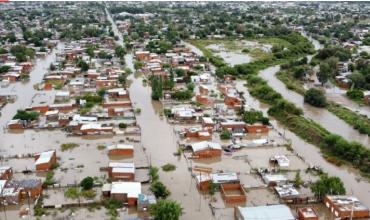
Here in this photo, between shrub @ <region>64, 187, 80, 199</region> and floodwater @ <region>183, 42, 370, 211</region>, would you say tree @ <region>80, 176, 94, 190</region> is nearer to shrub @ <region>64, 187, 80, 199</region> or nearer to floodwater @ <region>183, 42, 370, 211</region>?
shrub @ <region>64, 187, 80, 199</region>

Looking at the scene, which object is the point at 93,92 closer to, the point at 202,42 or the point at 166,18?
the point at 202,42

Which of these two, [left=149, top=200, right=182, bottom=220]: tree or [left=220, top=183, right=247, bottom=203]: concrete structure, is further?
[left=220, top=183, right=247, bottom=203]: concrete structure

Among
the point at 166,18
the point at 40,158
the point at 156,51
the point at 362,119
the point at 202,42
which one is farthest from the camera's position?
the point at 166,18


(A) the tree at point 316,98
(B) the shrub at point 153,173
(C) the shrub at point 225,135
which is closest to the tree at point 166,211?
(B) the shrub at point 153,173

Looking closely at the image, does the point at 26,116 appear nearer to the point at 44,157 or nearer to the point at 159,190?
the point at 44,157

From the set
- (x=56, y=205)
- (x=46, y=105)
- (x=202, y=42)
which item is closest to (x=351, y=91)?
(x=46, y=105)

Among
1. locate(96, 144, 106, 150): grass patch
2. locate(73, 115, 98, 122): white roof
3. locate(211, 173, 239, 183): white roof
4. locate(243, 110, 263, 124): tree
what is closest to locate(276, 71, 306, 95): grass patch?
locate(243, 110, 263, 124): tree
